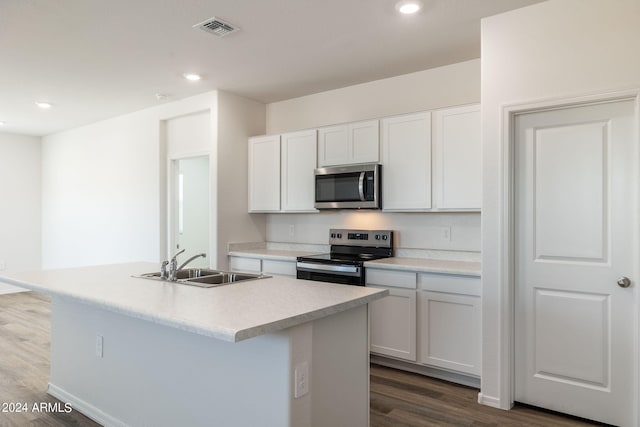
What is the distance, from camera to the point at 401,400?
290 centimetres

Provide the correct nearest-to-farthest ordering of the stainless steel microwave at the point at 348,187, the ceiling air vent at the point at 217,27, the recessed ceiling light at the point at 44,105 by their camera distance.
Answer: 1. the ceiling air vent at the point at 217,27
2. the stainless steel microwave at the point at 348,187
3. the recessed ceiling light at the point at 44,105

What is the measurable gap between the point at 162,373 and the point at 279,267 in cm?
204

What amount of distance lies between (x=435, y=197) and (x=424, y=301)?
0.83m

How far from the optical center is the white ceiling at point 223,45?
2.70m

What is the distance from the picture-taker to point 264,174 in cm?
465

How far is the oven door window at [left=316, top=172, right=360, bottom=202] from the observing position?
389cm

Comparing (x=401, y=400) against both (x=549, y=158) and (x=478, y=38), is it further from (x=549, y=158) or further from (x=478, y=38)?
(x=478, y=38)

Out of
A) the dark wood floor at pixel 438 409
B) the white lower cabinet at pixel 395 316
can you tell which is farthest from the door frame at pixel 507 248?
the white lower cabinet at pixel 395 316

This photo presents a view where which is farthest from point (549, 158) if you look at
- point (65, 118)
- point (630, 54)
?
point (65, 118)

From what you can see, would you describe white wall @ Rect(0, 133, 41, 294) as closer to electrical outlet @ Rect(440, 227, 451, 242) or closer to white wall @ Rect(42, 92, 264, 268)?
white wall @ Rect(42, 92, 264, 268)

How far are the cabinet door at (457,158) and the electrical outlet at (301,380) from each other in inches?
79.7

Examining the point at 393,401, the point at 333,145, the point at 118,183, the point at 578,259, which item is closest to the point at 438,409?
the point at 393,401

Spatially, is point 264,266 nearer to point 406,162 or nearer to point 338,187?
point 338,187

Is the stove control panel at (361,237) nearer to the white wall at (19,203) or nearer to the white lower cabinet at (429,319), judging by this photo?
the white lower cabinet at (429,319)
